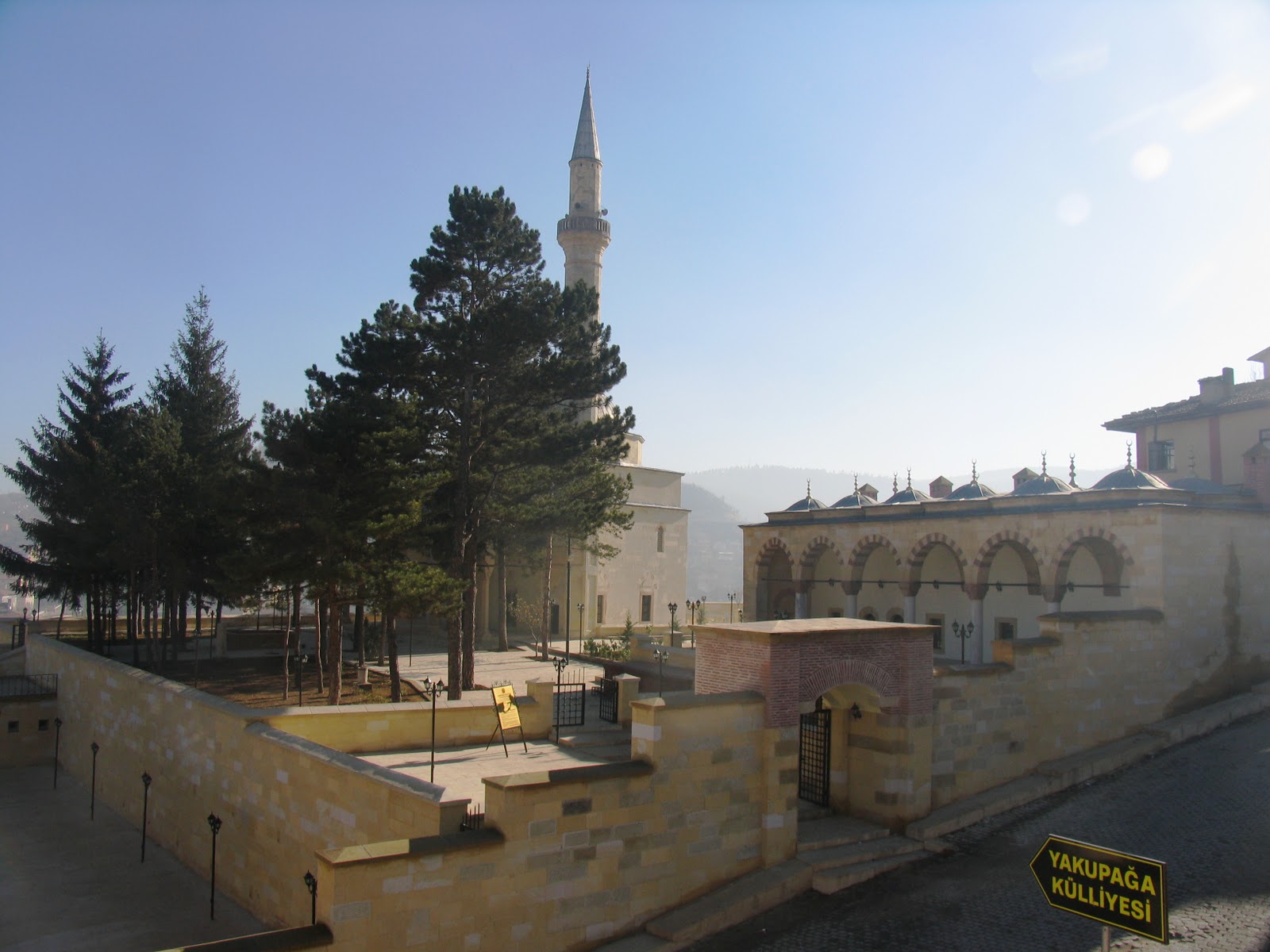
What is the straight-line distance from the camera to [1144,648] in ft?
55.2

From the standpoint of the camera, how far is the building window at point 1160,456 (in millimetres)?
30016

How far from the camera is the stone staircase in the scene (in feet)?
33.9

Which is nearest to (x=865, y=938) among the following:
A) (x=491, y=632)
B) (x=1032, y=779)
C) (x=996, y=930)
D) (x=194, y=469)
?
(x=996, y=930)

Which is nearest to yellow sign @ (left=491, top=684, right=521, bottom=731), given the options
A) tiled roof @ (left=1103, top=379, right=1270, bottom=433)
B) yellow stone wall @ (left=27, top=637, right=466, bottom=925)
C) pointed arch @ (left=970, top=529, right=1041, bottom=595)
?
yellow stone wall @ (left=27, top=637, right=466, bottom=925)

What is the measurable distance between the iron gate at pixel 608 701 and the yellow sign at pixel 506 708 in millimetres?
3299

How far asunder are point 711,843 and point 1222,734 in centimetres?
1127

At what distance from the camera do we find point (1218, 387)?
1135 inches

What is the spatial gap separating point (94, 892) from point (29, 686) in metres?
14.5

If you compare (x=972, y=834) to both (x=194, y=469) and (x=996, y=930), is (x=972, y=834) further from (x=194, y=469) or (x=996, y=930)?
(x=194, y=469)

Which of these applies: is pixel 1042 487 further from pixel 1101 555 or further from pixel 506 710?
pixel 506 710

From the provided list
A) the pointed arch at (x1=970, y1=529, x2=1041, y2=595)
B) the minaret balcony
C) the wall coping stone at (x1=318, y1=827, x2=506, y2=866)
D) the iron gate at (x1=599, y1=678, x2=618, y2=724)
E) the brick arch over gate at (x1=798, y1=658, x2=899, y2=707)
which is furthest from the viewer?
the minaret balcony

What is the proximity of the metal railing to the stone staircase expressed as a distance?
21.3 meters

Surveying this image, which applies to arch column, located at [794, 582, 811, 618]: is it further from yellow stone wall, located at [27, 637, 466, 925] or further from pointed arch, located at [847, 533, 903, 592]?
yellow stone wall, located at [27, 637, 466, 925]

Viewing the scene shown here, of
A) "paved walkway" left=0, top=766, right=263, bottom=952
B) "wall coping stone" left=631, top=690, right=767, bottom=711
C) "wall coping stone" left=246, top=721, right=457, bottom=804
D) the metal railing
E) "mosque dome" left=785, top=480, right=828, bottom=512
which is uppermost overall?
"mosque dome" left=785, top=480, right=828, bottom=512
